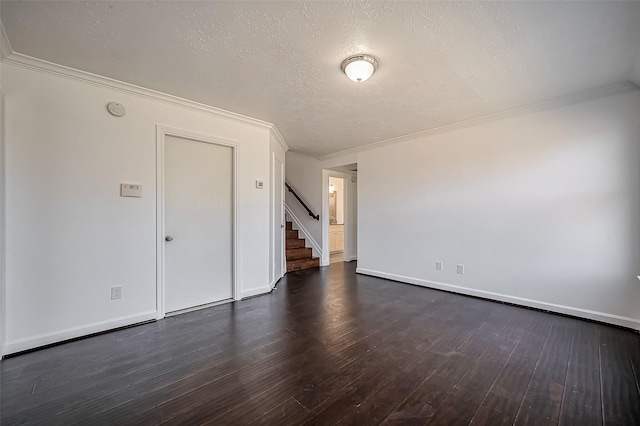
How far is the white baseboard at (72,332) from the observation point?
2179mm

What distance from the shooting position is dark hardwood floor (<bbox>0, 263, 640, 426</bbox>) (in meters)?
1.54

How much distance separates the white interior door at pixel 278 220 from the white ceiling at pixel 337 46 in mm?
1528

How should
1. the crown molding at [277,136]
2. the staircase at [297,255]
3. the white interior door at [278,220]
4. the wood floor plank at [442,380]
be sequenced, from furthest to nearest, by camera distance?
the staircase at [297,255], the white interior door at [278,220], the crown molding at [277,136], the wood floor plank at [442,380]

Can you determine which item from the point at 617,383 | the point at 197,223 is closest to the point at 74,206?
the point at 197,223

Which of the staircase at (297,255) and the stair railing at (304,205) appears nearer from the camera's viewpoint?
the staircase at (297,255)

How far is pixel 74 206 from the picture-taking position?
243 cm

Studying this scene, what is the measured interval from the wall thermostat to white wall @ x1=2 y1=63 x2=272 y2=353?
0.05 m

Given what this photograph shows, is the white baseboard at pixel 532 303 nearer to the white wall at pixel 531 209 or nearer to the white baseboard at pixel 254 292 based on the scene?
the white wall at pixel 531 209

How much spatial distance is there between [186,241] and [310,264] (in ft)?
9.94

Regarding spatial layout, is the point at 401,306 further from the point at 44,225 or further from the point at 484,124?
the point at 44,225

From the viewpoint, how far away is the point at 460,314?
10.0 feet

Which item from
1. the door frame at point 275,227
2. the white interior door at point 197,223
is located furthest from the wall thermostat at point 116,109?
the door frame at point 275,227

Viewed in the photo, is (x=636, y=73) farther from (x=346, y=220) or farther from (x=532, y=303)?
(x=346, y=220)

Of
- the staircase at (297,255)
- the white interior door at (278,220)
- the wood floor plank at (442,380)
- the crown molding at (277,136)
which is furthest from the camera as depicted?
the staircase at (297,255)
